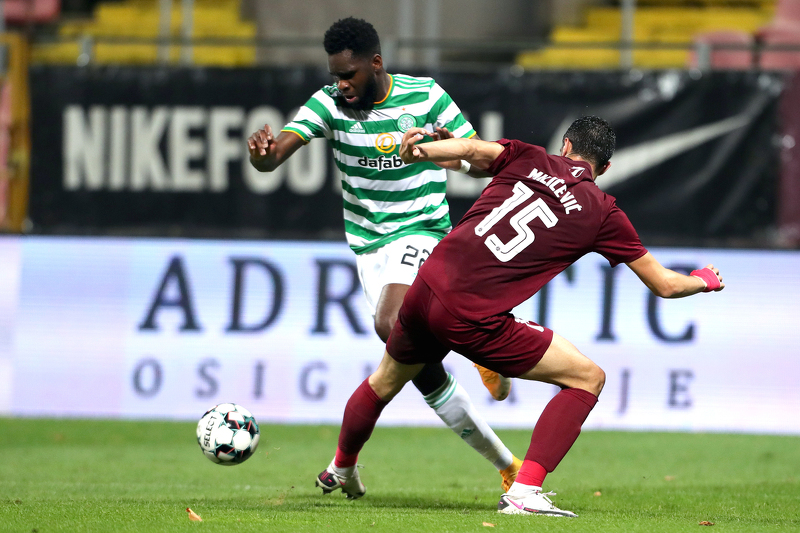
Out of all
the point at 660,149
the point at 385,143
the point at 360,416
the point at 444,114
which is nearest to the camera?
the point at 360,416

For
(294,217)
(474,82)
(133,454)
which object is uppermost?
(474,82)

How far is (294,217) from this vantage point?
32.7ft

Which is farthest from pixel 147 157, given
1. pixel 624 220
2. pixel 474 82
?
pixel 624 220

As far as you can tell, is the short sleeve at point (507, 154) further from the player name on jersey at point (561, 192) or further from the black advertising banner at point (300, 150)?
the black advertising banner at point (300, 150)

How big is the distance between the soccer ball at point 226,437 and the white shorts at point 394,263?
0.90 m

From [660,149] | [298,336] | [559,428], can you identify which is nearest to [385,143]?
[559,428]

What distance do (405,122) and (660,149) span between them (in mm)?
4896

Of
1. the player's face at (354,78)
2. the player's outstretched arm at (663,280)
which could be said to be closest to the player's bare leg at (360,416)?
the player's outstretched arm at (663,280)

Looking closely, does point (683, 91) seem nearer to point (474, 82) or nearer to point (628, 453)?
point (474, 82)

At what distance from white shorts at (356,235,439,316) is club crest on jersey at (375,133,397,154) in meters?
0.48

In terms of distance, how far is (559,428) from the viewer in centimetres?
446

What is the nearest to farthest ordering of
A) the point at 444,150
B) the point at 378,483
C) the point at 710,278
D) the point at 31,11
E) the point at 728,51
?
the point at 444,150, the point at 710,278, the point at 378,483, the point at 728,51, the point at 31,11

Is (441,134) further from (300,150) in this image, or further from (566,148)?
(300,150)

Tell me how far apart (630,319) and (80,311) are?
5.13 metres
